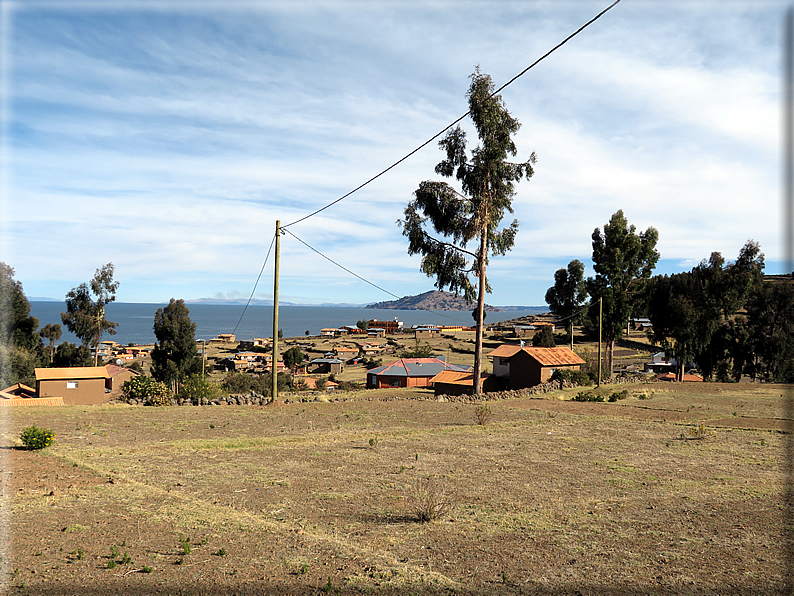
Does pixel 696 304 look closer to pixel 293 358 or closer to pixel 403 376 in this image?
pixel 403 376

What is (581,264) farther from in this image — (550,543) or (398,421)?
(550,543)

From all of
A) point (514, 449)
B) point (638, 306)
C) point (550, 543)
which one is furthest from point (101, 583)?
point (638, 306)

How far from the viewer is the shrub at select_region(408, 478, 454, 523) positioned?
28.2 feet

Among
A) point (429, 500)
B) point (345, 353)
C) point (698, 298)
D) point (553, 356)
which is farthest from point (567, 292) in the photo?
point (429, 500)

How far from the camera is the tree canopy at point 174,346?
56906 mm

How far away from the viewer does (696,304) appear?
1921 inches

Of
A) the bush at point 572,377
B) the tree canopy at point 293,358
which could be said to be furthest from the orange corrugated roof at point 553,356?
the tree canopy at point 293,358

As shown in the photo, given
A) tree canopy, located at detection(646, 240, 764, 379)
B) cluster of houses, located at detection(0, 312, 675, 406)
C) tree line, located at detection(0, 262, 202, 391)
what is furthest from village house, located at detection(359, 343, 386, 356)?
tree canopy, located at detection(646, 240, 764, 379)

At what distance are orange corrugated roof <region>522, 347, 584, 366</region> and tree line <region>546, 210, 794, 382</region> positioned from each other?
4279 millimetres

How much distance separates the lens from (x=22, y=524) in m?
7.67

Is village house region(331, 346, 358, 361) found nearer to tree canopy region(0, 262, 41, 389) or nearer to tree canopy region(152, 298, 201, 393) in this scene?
tree canopy region(152, 298, 201, 393)

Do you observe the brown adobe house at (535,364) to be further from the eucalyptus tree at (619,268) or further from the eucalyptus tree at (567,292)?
the eucalyptus tree at (567,292)

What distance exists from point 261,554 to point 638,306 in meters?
46.0

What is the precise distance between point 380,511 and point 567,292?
242 feet
